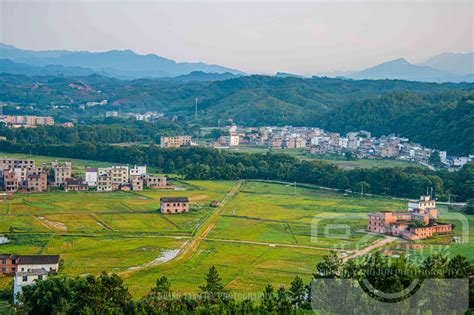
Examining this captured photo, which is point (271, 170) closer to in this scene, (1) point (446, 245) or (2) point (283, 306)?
(1) point (446, 245)

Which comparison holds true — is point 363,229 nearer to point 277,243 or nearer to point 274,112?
point 277,243

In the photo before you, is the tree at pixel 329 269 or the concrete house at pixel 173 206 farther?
the concrete house at pixel 173 206

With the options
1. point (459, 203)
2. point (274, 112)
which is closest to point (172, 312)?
point (459, 203)

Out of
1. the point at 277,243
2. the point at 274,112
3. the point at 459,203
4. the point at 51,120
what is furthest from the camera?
the point at 274,112

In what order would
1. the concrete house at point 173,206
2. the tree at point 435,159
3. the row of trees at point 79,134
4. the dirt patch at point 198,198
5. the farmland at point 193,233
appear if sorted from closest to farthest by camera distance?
1. the farmland at point 193,233
2. the concrete house at point 173,206
3. the dirt patch at point 198,198
4. the tree at point 435,159
5. the row of trees at point 79,134

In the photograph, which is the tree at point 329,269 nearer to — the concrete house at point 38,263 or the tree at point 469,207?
the concrete house at point 38,263

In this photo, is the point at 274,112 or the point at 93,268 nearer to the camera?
the point at 93,268

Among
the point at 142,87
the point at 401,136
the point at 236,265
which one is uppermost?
the point at 142,87

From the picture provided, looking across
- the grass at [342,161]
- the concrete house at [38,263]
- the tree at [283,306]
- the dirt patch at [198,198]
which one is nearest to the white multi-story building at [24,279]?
the concrete house at [38,263]
